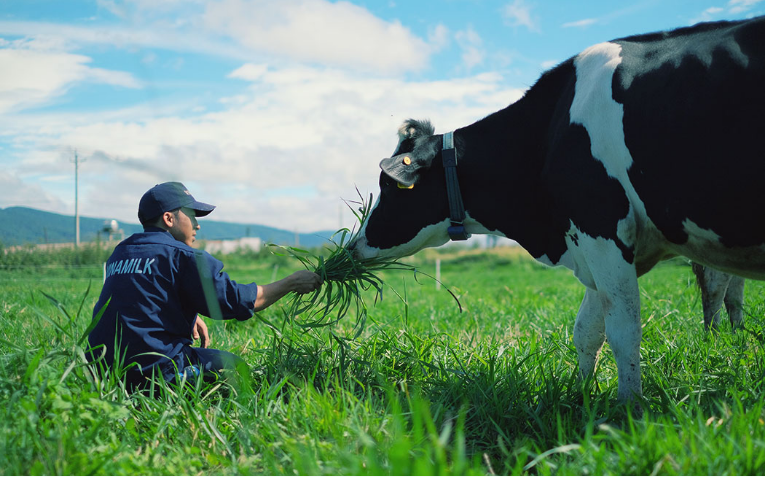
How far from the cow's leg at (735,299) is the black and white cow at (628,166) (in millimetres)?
1993

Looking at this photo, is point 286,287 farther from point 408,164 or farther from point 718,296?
point 718,296

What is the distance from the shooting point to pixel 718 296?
4625 millimetres

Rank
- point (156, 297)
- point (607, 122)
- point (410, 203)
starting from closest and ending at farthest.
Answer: point (607, 122)
point (156, 297)
point (410, 203)

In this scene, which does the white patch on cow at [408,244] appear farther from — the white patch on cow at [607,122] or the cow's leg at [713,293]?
the cow's leg at [713,293]

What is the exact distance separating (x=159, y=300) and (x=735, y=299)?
457 cm

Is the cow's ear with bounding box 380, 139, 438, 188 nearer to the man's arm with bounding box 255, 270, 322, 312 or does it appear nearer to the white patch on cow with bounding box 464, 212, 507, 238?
the white patch on cow with bounding box 464, 212, 507, 238

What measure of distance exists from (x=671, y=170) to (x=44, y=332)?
4737 millimetres

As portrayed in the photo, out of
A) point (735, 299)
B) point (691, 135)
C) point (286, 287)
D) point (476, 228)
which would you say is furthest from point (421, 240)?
point (735, 299)

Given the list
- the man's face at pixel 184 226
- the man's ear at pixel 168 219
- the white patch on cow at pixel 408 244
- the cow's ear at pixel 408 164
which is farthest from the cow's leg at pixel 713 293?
the man's ear at pixel 168 219

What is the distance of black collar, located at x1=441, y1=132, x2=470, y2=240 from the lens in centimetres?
363

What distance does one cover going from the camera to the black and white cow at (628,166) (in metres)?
2.60

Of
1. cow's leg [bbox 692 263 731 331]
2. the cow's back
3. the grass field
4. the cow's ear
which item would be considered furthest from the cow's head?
cow's leg [bbox 692 263 731 331]

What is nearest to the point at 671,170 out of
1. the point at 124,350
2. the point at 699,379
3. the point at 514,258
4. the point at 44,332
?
the point at 699,379

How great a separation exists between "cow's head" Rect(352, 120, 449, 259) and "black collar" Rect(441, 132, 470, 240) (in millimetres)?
55
